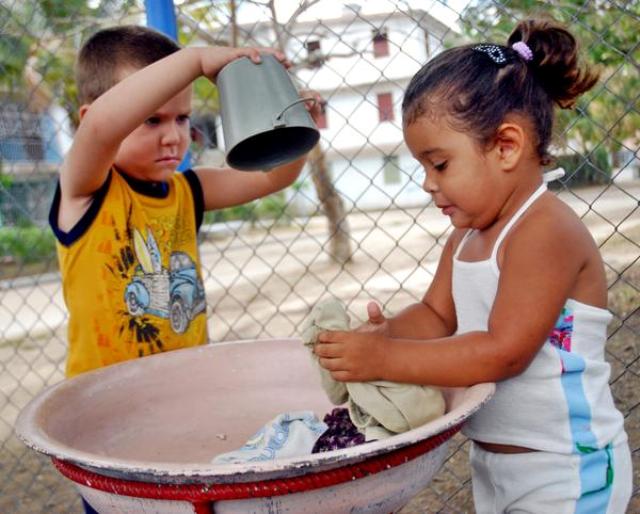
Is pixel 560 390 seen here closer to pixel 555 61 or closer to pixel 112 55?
pixel 555 61

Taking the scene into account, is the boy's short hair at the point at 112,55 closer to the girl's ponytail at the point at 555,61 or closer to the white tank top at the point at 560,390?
the girl's ponytail at the point at 555,61

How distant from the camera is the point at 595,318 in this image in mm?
1343

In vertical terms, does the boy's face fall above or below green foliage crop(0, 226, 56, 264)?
above

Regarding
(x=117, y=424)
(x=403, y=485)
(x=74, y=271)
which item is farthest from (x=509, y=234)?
(x=74, y=271)

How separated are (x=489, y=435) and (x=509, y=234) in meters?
0.39

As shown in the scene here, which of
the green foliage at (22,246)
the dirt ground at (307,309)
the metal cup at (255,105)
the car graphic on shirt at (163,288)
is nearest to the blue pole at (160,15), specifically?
the car graphic on shirt at (163,288)

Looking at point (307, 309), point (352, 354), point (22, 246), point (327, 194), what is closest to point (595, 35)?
point (352, 354)

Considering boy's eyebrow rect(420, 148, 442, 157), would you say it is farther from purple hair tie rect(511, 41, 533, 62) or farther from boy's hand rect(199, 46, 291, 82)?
boy's hand rect(199, 46, 291, 82)

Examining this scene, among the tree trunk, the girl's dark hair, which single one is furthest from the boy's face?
the tree trunk

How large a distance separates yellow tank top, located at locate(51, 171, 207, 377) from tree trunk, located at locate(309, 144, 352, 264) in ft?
15.9

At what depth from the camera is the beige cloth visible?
3.98 ft

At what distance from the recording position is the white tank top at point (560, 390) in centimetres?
133

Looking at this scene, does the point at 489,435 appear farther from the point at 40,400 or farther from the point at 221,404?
the point at 40,400

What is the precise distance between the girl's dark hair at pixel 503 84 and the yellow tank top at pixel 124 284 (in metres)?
0.79
